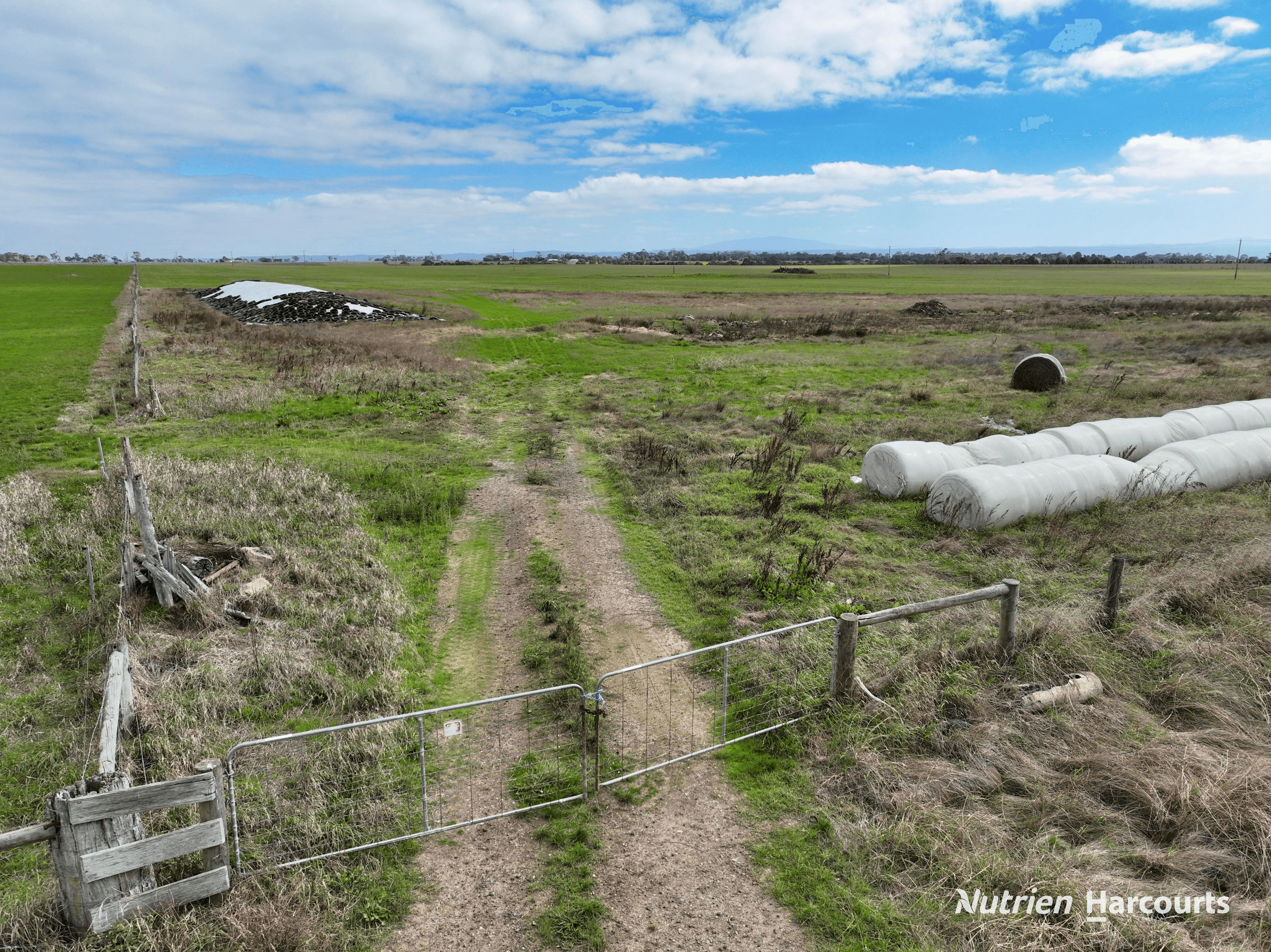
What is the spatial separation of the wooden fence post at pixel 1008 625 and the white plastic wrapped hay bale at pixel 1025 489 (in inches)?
246

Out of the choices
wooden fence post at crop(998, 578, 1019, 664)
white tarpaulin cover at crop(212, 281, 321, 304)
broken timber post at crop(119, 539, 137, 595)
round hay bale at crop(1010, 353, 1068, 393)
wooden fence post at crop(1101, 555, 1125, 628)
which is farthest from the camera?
white tarpaulin cover at crop(212, 281, 321, 304)

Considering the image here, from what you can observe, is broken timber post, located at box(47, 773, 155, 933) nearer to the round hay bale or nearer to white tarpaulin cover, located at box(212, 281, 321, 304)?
the round hay bale

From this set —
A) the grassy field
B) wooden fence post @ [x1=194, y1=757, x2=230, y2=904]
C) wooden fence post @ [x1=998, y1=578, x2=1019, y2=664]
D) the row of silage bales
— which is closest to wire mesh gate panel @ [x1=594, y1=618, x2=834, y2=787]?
the grassy field

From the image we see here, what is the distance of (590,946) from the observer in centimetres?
671

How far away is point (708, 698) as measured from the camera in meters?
10.8

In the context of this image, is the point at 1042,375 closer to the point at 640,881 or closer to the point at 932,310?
the point at 640,881

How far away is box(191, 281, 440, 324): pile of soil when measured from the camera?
193 ft

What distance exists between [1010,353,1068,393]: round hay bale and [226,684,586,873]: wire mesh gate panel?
103 ft

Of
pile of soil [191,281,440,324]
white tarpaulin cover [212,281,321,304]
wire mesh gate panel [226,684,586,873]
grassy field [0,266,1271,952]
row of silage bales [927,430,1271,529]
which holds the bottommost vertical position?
wire mesh gate panel [226,684,586,873]

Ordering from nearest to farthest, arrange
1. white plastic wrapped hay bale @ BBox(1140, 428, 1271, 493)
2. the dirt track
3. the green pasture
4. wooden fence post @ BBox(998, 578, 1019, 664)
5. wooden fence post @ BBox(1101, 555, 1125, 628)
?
1. the dirt track
2. wooden fence post @ BBox(998, 578, 1019, 664)
3. wooden fence post @ BBox(1101, 555, 1125, 628)
4. white plastic wrapped hay bale @ BBox(1140, 428, 1271, 493)
5. the green pasture

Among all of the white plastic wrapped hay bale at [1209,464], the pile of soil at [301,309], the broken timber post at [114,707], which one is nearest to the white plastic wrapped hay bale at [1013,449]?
the white plastic wrapped hay bale at [1209,464]

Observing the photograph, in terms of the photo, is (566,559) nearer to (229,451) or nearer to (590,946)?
(590,946)

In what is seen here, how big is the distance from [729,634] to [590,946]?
619 cm

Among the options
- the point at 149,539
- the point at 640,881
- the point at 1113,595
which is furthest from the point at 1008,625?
the point at 149,539
